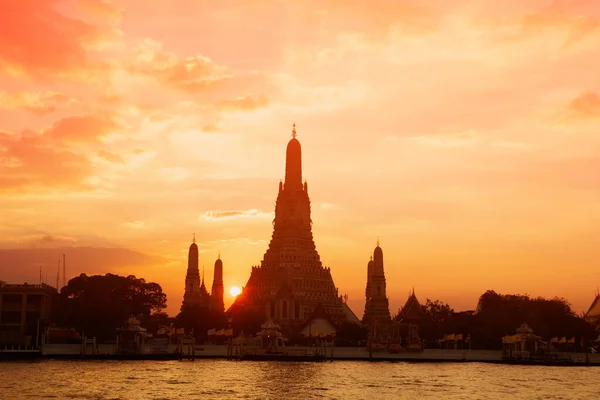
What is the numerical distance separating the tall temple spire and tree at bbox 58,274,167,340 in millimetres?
31859

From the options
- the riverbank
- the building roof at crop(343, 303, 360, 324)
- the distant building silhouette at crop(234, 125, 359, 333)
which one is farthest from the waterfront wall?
the building roof at crop(343, 303, 360, 324)

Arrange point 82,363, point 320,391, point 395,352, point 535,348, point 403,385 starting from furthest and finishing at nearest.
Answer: point 395,352 → point 535,348 → point 82,363 → point 403,385 → point 320,391

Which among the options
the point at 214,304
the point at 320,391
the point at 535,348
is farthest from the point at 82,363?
the point at 214,304

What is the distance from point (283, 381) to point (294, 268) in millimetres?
73052

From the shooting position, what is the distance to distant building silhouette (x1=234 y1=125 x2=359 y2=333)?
440 feet

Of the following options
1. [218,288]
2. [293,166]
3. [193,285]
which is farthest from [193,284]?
[293,166]

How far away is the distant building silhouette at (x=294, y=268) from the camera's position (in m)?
134

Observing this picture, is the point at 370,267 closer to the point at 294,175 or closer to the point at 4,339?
the point at 294,175

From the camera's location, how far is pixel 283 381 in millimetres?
66375

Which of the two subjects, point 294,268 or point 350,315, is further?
point 350,315

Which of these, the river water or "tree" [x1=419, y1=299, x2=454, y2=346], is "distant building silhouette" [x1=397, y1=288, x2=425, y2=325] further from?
the river water

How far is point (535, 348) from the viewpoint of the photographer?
317ft

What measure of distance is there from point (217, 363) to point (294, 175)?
195 feet

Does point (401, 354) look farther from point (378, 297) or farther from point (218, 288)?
point (218, 288)
